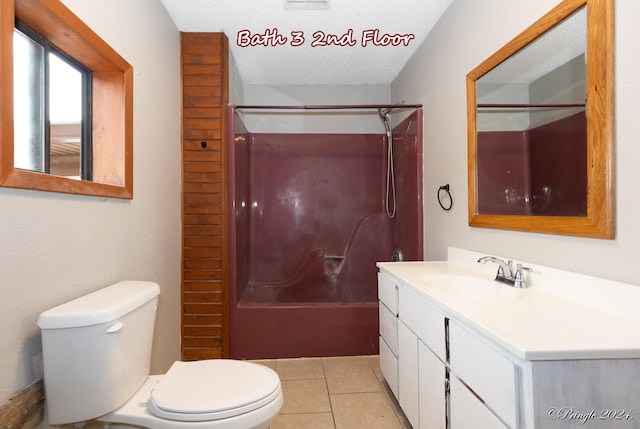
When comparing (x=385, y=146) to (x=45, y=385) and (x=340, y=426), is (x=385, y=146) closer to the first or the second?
(x=340, y=426)

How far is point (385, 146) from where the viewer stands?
320cm

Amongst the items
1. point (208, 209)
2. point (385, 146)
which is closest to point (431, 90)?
point (385, 146)

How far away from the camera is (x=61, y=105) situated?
4.16 ft

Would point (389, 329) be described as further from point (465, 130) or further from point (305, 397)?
point (465, 130)

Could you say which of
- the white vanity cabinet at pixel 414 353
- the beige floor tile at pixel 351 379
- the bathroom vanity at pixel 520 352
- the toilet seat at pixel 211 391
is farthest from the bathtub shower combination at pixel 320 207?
the toilet seat at pixel 211 391

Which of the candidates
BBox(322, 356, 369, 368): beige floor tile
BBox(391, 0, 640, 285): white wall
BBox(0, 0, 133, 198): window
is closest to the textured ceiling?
BBox(391, 0, 640, 285): white wall

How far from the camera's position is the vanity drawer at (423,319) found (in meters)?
1.16

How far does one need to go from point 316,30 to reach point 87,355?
88.4 inches

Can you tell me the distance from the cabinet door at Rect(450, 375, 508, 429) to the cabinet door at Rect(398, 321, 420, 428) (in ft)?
1.06

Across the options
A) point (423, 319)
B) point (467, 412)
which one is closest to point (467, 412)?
point (467, 412)

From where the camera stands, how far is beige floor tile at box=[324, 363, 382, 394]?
6.38ft

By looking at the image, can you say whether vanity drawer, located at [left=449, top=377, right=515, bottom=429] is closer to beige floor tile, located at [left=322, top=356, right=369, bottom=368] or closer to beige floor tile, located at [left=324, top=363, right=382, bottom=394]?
beige floor tile, located at [left=324, top=363, right=382, bottom=394]

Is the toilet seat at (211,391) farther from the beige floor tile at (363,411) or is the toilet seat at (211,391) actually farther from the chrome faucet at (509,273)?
the chrome faucet at (509,273)

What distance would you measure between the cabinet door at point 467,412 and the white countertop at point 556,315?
21cm
